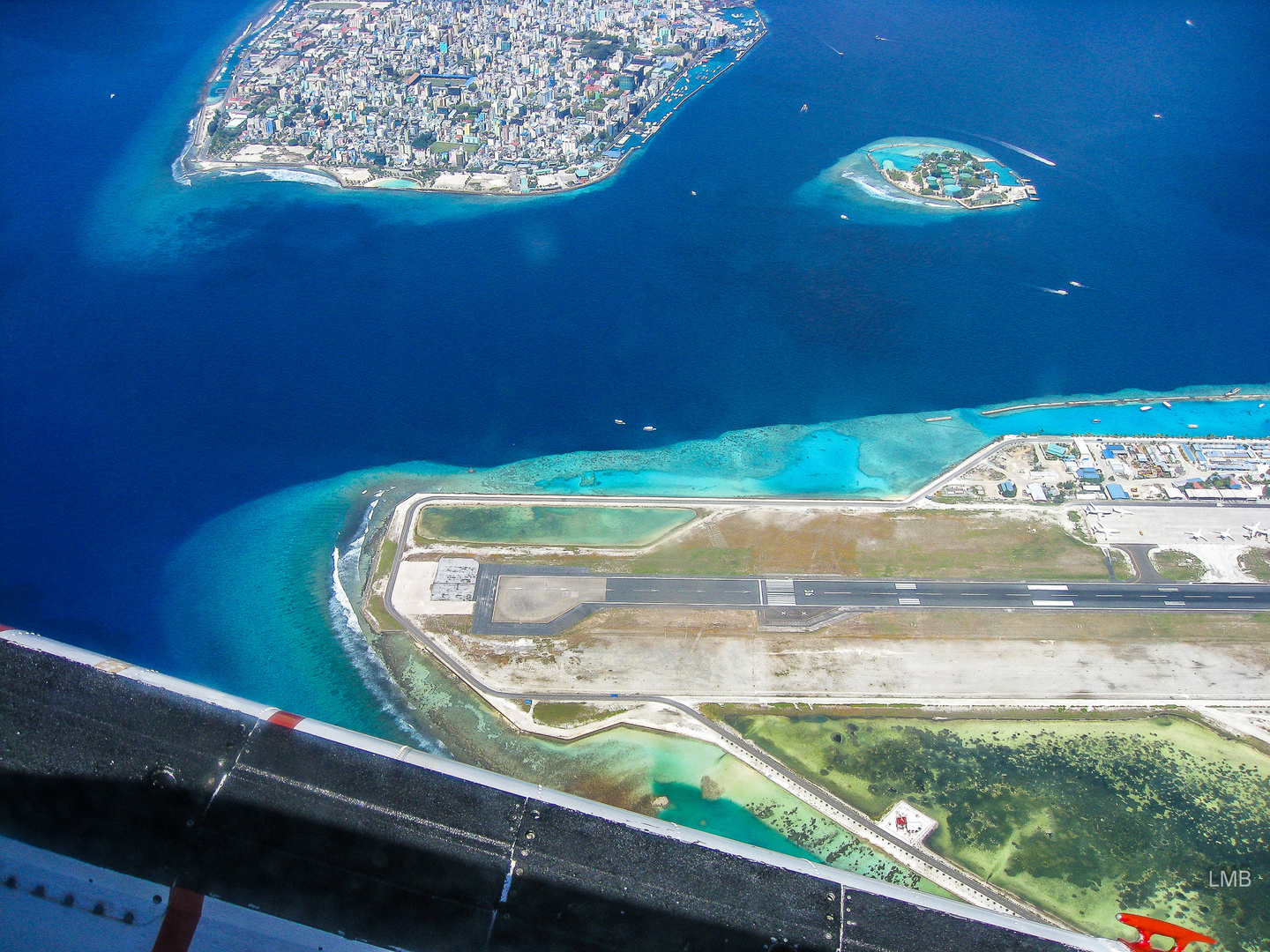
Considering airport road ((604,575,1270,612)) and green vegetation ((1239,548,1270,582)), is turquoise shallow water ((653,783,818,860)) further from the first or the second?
green vegetation ((1239,548,1270,582))

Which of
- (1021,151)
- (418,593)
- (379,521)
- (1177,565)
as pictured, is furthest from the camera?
(1021,151)

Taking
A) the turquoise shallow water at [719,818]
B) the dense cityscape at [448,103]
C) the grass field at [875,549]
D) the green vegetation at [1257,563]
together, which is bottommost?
the green vegetation at [1257,563]

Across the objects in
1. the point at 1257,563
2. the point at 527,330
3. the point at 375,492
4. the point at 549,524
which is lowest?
the point at 1257,563

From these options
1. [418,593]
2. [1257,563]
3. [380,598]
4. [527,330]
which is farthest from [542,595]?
[1257,563]

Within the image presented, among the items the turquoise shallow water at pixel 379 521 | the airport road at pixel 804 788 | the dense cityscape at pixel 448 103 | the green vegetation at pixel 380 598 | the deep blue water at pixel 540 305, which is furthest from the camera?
the dense cityscape at pixel 448 103

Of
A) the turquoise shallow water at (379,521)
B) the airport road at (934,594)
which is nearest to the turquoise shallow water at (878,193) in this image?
the turquoise shallow water at (379,521)

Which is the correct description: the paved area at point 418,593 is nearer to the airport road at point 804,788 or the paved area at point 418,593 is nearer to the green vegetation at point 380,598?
the airport road at point 804,788

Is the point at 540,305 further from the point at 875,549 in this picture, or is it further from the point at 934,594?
the point at 934,594
